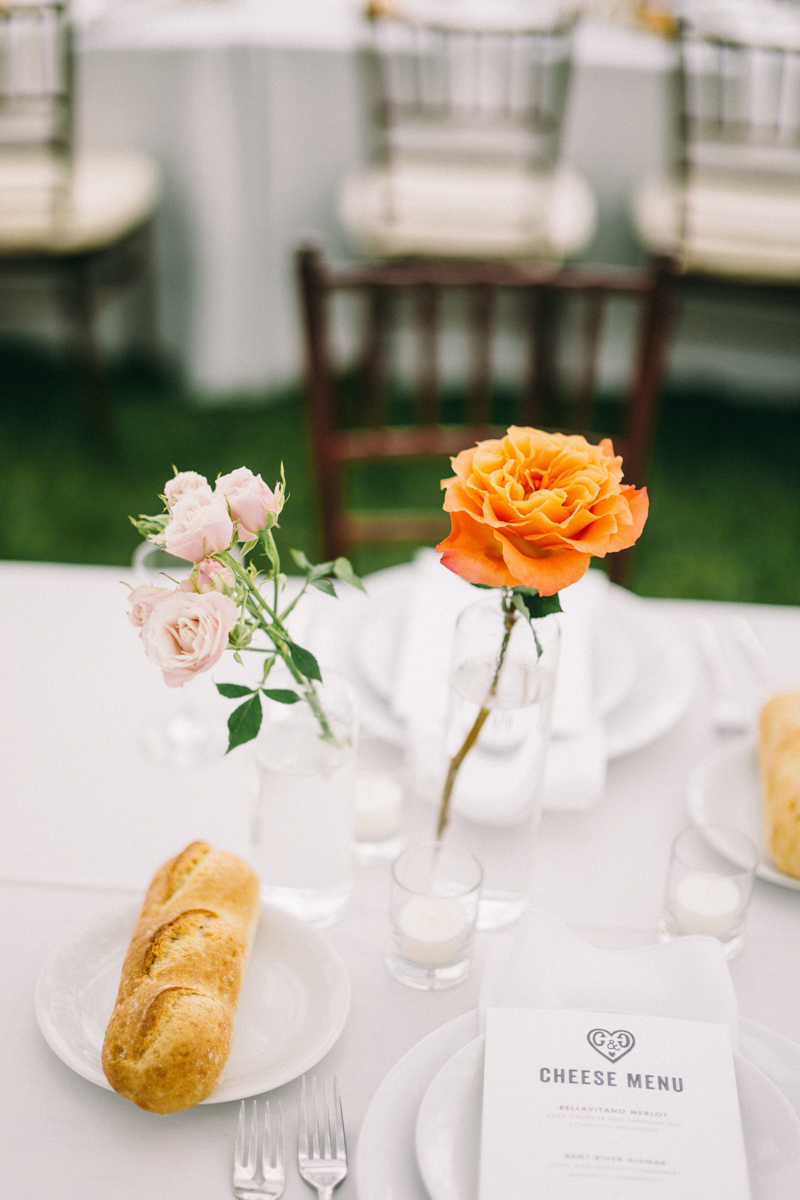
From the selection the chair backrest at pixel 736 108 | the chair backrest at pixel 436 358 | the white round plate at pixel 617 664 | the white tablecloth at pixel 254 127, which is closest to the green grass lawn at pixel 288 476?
the white tablecloth at pixel 254 127

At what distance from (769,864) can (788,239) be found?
215 centimetres

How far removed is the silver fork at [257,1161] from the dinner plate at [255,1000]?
2 cm

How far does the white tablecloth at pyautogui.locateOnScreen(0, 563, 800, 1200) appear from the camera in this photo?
655 millimetres

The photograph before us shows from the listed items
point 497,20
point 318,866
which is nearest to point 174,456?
point 497,20

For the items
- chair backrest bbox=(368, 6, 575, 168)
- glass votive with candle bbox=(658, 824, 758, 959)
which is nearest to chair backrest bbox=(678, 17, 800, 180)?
chair backrest bbox=(368, 6, 575, 168)

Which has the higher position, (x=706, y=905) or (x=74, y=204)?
(x=74, y=204)

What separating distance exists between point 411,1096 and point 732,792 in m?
0.43

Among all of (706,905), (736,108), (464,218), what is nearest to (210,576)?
(706,905)

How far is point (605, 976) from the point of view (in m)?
0.71

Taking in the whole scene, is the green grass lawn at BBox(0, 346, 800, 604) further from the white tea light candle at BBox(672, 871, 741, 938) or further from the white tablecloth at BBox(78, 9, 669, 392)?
the white tea light candle at BBox(672, 871, 741, 938)

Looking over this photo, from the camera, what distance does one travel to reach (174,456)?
119 inches

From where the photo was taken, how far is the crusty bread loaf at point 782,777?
85cm

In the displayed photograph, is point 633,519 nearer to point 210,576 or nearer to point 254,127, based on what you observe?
point 210,576

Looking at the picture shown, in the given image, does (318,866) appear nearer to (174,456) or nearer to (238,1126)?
(238,1126)
